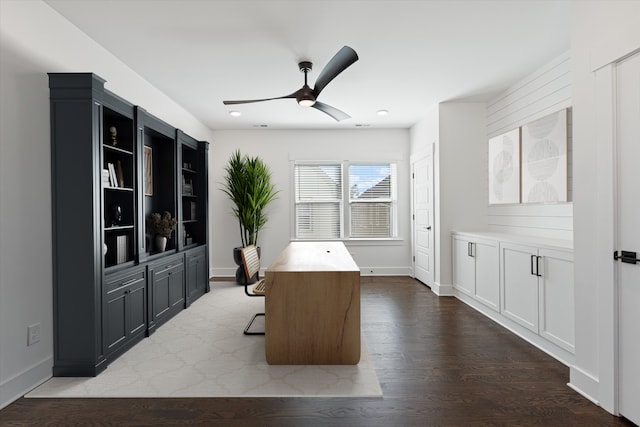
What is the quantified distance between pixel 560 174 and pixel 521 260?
0.95 meters

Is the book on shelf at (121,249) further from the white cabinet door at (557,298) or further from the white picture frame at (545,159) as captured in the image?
the white picture frame at (545,159)

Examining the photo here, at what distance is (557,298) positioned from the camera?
107 inches

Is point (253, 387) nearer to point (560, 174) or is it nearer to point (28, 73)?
point (28, 73)

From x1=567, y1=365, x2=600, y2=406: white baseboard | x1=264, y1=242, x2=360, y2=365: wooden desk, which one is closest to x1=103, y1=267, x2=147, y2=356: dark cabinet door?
x1=264, y1=242, x2=360, y2=365: wooden desk

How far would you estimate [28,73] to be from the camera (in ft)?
7.56

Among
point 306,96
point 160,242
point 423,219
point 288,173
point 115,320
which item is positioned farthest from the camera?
point 288,173

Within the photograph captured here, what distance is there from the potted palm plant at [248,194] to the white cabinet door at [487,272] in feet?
11.0

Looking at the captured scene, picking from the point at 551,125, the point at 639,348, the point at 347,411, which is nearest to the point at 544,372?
the point at 639,348

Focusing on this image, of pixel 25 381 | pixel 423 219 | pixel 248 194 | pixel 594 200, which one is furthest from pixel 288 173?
pixel 594 200

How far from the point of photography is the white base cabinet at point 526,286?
2.66 meters

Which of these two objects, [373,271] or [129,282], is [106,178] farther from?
[373,271]

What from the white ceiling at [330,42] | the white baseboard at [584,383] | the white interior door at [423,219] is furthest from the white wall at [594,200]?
the white interior door at [423,219]

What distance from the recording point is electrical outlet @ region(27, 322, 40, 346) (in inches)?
A: 88.8

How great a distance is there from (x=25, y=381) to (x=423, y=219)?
4.97 metres
